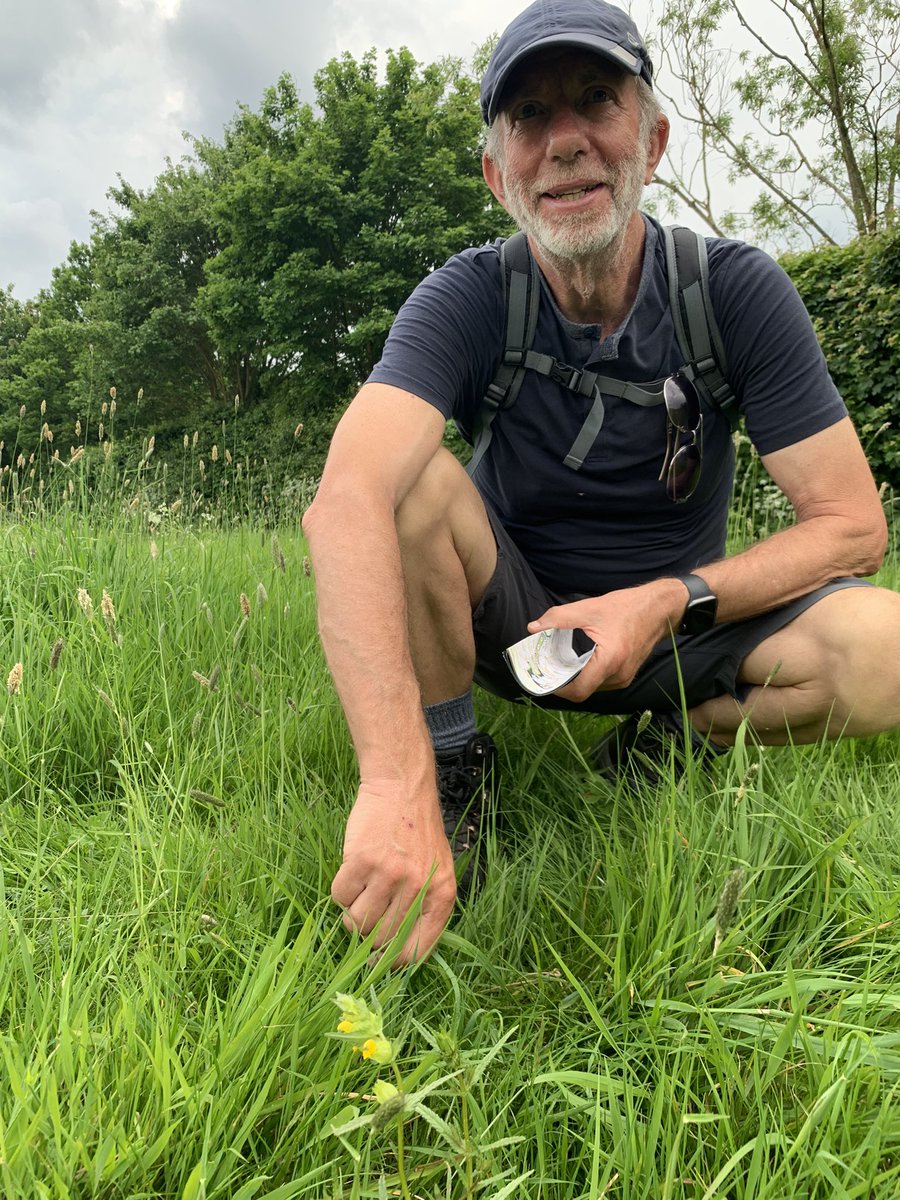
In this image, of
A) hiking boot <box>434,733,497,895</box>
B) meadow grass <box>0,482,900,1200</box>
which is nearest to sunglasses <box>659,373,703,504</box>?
meadow grass <box>0,482,900,1200</box>

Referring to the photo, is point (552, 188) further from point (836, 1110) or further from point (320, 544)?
point (836, 1110)

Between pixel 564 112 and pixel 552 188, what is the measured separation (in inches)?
7.8

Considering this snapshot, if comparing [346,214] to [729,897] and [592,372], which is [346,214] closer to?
[592,372]

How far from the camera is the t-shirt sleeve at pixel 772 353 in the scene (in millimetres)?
2037

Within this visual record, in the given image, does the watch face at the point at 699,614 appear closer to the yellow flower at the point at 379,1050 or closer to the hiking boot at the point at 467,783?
the hiking boot at the point at 467,783

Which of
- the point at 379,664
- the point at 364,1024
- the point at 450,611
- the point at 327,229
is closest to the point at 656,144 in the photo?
the point at 450,611

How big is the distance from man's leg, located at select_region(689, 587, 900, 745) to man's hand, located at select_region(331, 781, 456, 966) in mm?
957

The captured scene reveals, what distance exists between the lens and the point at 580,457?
2.14 meters

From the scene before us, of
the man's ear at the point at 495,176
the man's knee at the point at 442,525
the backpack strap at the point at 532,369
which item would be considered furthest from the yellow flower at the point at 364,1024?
the man's ear at the point at 495,176

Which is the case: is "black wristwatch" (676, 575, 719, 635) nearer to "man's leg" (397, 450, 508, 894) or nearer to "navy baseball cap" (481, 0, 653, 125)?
"man's leg" (397, 450, 508, 894)

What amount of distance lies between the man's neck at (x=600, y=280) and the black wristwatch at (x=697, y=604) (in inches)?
30.4

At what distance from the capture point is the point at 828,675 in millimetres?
1943

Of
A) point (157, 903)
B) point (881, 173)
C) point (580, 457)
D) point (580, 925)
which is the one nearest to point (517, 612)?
point (580, 457)

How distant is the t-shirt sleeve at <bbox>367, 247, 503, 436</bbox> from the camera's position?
1897 mm
